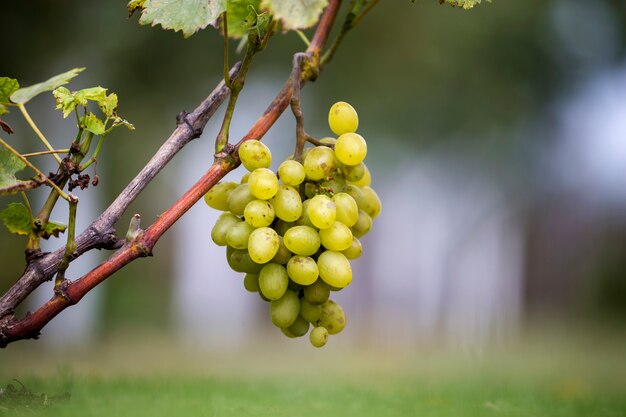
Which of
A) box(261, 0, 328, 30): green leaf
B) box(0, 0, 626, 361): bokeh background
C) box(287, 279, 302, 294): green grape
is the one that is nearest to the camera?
box(261, 0, 328, 30): green leaf

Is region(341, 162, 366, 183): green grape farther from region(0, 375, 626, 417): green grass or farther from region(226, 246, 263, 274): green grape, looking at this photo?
region(0, 375, 626, 417): green grass

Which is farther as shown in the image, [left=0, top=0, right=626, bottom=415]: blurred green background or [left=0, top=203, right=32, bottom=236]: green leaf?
[left=0, top=0, right=626, bottom=415]: blurred green background

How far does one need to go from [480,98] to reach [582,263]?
1.31 metres

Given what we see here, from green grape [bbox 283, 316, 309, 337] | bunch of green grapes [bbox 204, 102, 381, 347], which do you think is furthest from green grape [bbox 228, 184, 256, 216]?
green grape [bbox 283, 316, 309, 337]

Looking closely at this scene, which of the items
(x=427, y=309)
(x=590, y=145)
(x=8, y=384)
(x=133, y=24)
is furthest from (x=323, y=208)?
(x=427, y=309)

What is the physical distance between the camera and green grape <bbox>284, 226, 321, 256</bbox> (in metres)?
0.48

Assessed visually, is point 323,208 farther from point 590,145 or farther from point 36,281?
point 590,145

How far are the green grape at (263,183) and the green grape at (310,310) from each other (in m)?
0.10

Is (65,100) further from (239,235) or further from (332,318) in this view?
(332,318)

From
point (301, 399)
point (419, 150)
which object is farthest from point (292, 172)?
point (419, 150)

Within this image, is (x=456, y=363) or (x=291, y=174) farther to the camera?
(x=456, y=363)

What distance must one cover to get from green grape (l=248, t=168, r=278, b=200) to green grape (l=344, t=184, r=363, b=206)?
0.08m

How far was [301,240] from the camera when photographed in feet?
1.59

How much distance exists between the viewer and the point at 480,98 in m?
4.37
